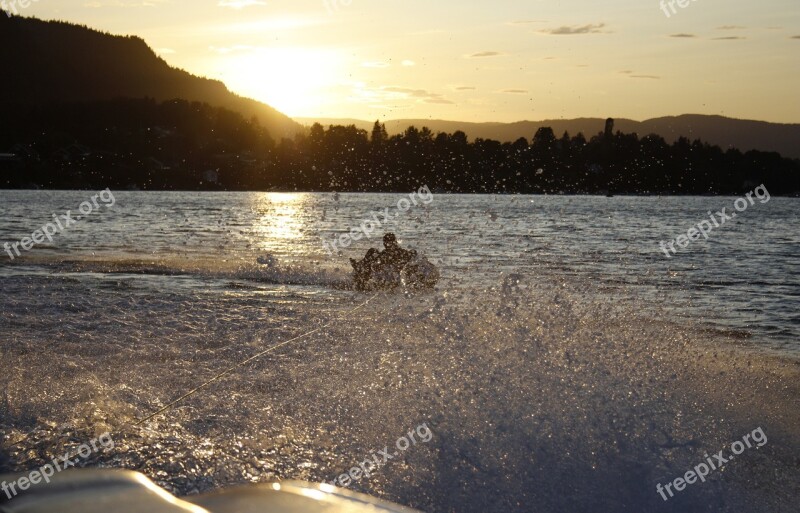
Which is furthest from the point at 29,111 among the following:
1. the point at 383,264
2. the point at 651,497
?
the point at 651,497

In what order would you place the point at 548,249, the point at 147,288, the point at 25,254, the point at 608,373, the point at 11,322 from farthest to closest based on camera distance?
the point at 548,249
the point at 25,254
the point at 147,288
the point at 11,322
the point at 608,373

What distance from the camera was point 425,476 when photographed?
19.5 ft

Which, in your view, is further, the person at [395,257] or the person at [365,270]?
the person at [395,257]

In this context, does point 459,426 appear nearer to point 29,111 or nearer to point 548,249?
point 548,249

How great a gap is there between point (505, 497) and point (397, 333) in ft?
17.2

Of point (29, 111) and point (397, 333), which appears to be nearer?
point (397, 333)

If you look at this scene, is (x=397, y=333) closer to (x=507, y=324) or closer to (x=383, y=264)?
(x=507, y=324)

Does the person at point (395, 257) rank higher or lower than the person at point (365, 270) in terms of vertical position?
higher

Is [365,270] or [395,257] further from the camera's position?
[395,257]

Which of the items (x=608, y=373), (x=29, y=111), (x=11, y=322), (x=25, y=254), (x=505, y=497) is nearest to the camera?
(x=505, y=497)

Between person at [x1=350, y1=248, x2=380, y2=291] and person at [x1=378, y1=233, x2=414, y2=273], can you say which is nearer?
person at [x1=350, y1=248, x2=380, y2=291]

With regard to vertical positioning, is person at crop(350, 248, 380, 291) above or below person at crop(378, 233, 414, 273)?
below

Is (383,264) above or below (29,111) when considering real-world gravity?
below

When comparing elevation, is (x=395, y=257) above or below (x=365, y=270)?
above
